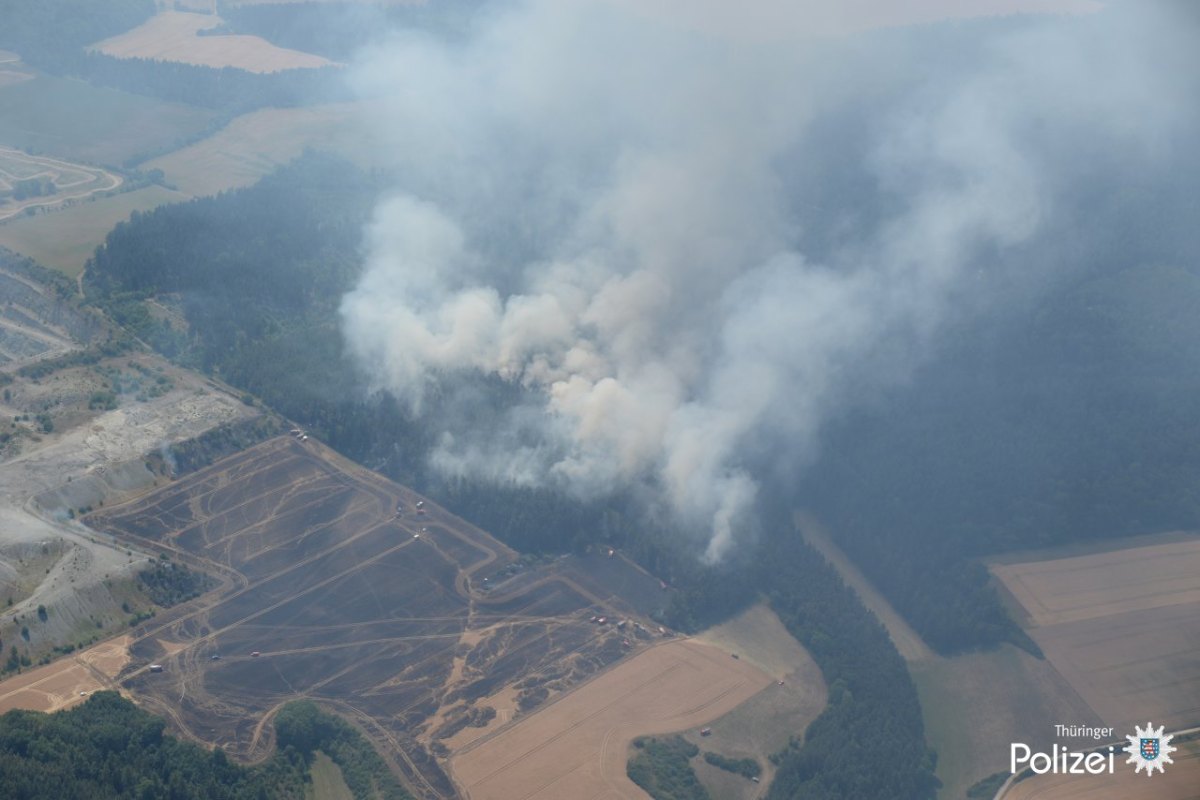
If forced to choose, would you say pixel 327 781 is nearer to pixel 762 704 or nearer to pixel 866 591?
pixel 762 704

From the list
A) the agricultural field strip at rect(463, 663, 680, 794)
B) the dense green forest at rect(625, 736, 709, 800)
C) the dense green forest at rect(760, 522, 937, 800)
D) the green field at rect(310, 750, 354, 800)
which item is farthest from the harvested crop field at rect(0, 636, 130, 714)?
the dense green forest at rect(760, 522, 937, 800)

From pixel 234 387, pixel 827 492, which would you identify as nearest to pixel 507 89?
pixel 234 387

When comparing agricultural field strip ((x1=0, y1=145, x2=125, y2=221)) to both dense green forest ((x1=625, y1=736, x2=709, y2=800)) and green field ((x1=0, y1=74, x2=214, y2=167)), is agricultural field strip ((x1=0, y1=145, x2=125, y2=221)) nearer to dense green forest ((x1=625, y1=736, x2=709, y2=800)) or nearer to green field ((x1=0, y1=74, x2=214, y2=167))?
green field ((x1=0, y1=74, x2=214, y2=167))

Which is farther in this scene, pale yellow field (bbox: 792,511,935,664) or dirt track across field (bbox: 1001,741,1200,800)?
pale yellow field (bbox: 792,511,935,664)

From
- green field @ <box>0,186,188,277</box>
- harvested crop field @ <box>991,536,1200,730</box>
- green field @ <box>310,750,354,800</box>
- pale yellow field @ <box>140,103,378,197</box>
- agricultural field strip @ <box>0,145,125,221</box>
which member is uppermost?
pale yellow field @ <box>140,103,378,197</box>

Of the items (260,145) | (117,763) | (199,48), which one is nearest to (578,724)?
(117,763)

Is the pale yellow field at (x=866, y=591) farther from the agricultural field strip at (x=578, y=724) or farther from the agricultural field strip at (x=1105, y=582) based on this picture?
the agricultural field strip at (x=578, y=724)

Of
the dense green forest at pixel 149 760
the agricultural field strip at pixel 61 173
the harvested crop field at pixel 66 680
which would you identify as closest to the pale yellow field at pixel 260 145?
the agricultural field strip at pixel 61 173
